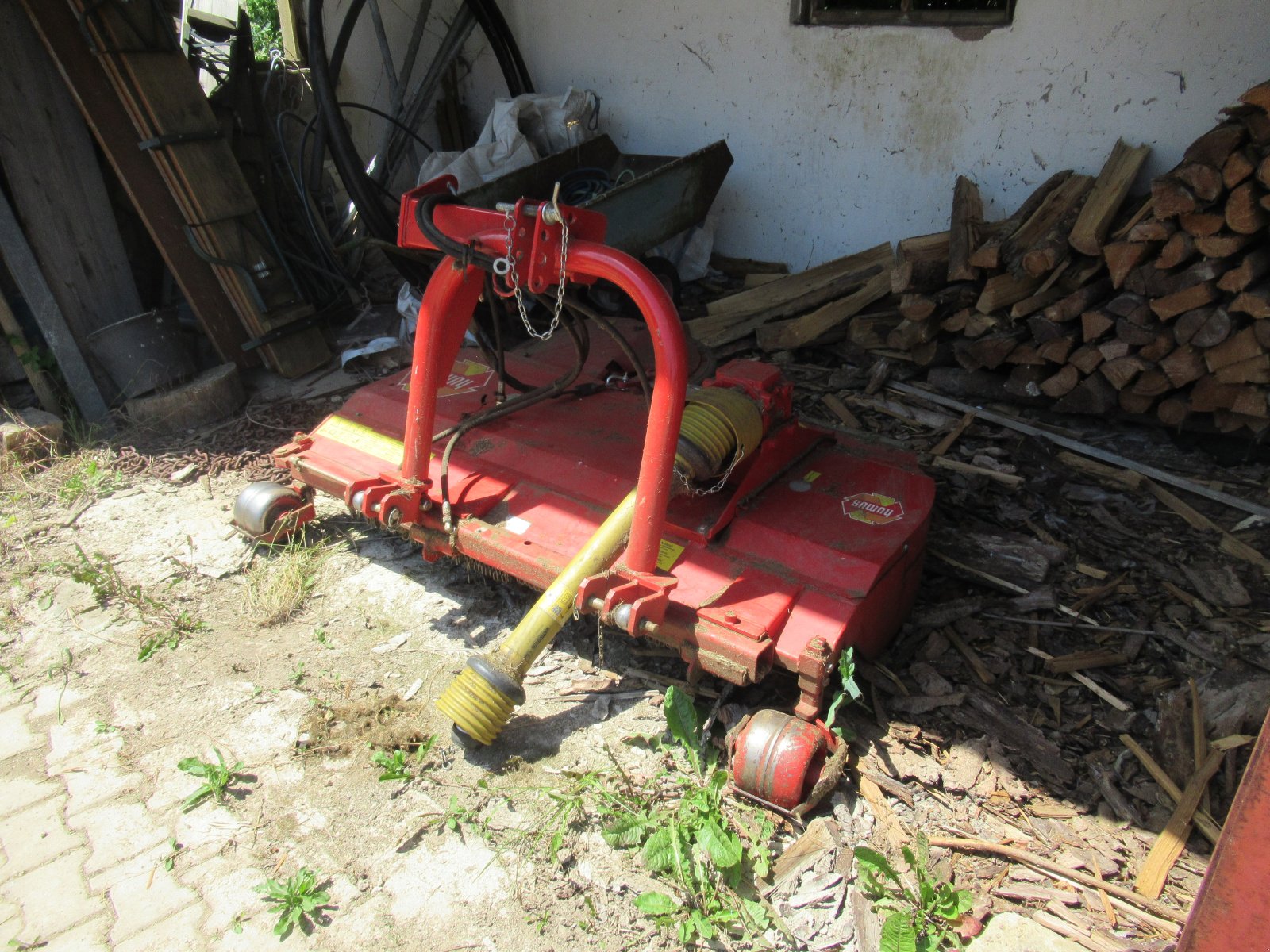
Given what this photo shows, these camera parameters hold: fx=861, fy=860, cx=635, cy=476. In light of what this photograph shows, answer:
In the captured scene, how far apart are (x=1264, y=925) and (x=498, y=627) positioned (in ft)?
7.59

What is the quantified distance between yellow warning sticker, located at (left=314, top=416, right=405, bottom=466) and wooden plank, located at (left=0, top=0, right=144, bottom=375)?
1.98 m

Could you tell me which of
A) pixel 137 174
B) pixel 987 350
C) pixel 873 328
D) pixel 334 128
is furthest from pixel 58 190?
pixel 987 350

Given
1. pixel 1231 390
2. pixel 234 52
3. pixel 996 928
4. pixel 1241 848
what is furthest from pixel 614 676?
pixel 234 52

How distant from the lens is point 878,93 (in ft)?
14.5

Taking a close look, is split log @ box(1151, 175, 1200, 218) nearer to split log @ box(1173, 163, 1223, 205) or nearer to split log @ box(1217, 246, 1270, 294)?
split log @ box(1173, 163, 1223, 205)

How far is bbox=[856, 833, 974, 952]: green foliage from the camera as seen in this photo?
6.47ft

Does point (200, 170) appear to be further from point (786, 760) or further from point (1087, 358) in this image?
point (1087, 358)

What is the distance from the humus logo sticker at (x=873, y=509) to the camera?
262cm

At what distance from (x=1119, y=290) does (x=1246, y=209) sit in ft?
1.70

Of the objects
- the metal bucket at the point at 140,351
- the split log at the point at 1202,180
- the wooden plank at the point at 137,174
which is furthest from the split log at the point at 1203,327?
the metal bucket at the point at 140,351

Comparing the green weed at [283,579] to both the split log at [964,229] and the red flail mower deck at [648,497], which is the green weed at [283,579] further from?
the split log at [964,229]

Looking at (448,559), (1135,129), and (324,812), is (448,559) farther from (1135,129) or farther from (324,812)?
(1135,129)

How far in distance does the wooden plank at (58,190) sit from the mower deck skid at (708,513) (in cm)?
204

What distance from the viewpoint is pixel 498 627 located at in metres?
3.07
